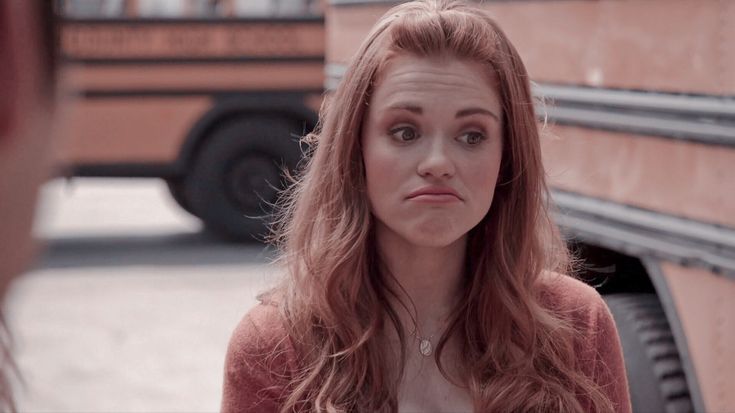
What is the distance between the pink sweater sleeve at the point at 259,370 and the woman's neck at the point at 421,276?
0.18 m

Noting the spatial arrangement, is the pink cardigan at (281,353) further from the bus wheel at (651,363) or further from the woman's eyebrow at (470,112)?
the bus wheel at (651,363)

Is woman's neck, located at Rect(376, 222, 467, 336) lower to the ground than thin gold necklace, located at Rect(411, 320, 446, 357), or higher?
higher

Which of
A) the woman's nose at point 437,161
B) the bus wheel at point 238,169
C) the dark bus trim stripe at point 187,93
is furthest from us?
the bus wheel at point 238,169

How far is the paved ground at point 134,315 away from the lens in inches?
190

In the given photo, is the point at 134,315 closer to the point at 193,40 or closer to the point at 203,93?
the point at 203,93

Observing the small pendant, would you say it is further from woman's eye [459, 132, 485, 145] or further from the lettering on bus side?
the lettering on bus side

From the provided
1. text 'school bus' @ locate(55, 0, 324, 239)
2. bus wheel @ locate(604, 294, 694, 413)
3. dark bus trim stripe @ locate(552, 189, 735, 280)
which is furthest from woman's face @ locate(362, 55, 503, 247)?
text 'school bus' @ locate(55, 0, 324, 239)

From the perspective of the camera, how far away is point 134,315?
611cm

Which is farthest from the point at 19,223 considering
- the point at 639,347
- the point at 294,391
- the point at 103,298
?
the point at 103,298

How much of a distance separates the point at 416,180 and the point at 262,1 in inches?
234

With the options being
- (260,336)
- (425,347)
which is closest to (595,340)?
(425,347)

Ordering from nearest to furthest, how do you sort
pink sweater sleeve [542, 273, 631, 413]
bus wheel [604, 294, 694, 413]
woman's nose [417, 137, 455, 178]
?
woman's nose [417, 137, 455, 178] → pink sweater sleeve [542, 273, 631, 413] → bus wheel [604, 294, 694, 413]

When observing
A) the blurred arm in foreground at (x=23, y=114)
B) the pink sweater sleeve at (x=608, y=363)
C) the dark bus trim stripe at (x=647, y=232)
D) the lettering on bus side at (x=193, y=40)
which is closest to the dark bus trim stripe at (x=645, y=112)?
the dark bus trim stripe at (x=647, y=232)

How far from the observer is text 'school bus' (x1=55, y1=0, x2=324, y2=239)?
732cm
